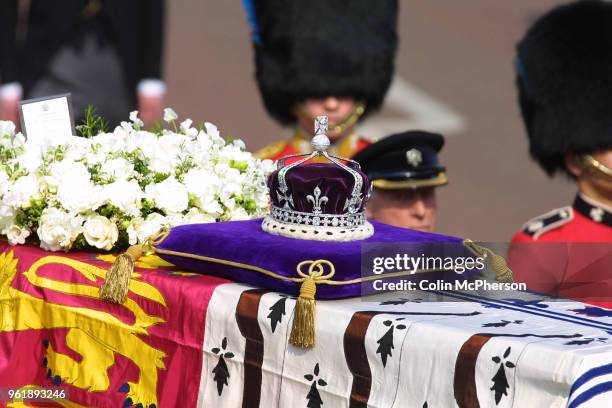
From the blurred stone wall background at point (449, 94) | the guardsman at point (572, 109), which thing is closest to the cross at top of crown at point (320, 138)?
the guardsman at point (572, 109)

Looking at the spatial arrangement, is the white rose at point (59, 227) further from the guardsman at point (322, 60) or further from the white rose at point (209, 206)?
the guardsman at point (322, 60)

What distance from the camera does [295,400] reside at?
2.35 m

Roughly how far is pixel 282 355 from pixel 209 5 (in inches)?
419

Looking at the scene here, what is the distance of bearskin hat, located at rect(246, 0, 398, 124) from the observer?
6168mm

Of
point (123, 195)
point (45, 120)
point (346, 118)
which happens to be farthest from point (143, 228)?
point (346, 118)

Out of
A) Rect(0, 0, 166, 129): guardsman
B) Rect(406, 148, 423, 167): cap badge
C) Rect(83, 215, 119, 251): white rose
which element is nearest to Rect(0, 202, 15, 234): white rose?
Rect(83, 215, 119, 251): white rose

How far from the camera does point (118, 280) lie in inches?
106

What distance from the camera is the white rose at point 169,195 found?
→ 9.62 ft

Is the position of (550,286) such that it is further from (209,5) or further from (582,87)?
(209,5)

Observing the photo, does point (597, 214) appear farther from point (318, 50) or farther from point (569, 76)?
point (318, 50)

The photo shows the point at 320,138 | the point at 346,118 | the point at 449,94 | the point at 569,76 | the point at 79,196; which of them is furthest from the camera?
the point at 449,94

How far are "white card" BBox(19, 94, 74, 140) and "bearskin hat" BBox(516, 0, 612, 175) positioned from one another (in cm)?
231

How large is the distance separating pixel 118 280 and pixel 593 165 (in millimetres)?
2554

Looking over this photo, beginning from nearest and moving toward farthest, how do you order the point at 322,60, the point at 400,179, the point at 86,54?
the point at 400,179 → the point at 322,60 → the point at 86,54
